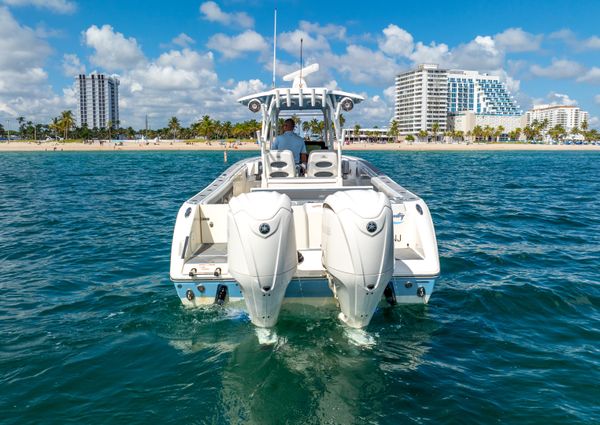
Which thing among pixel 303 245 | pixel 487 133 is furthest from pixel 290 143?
pixel 487 133

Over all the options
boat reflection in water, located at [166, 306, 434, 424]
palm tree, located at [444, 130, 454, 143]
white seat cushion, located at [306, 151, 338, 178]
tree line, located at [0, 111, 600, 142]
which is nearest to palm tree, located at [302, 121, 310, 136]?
white seat cushion, located at [306, 151, 338, 178]

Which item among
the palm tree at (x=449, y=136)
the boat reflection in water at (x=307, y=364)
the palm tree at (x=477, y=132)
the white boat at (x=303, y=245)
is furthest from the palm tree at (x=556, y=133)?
the boat reflection in water at (x=307, y=364)

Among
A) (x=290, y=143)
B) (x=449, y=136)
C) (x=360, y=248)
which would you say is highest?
(x=449, y=136)

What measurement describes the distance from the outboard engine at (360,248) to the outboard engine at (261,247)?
1.52 ft

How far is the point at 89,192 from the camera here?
24.0m

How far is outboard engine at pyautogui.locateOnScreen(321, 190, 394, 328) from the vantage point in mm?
4637

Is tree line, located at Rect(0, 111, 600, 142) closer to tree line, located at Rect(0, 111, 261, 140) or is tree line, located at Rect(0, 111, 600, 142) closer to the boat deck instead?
tree line, located at Rect(0, 111, 261, 140)

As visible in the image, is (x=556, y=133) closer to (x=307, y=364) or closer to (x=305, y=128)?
(x=305, y=128)

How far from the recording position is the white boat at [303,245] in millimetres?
4652

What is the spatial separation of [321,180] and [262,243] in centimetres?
439

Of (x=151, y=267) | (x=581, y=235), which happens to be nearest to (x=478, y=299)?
(x=151, y=267)

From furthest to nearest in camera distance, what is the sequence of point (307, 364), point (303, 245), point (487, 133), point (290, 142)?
point (487, 133) → point (290, 142) → point (303, 245) → point (307, 364)

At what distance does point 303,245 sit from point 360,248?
6.00 feet

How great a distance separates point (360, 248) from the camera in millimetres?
4641
